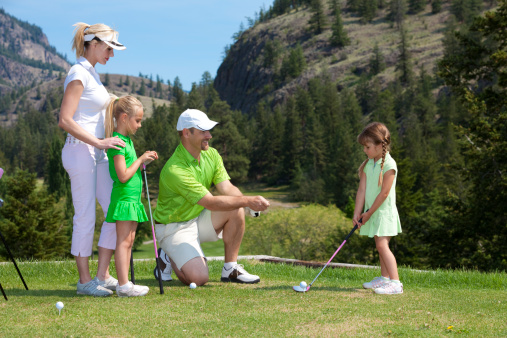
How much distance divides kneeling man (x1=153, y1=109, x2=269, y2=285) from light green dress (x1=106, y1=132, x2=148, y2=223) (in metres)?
0.62

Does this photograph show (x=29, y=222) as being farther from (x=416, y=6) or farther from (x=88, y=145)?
(x=416, y=6)

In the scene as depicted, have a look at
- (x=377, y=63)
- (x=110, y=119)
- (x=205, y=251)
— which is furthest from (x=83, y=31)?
(x=377, y=63)

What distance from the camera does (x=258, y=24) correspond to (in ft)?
589

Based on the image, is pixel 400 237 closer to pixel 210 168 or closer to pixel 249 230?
pixel 249 230

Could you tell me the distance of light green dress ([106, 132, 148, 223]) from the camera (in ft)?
17.0

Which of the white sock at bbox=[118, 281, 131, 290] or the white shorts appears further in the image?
the white shorts

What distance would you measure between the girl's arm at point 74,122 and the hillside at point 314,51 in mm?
113114

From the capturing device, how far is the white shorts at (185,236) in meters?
6.05

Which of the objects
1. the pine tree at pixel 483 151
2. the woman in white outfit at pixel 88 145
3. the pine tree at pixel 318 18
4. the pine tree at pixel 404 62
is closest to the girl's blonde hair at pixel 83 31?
the woman in white outfit at pixel 88 145

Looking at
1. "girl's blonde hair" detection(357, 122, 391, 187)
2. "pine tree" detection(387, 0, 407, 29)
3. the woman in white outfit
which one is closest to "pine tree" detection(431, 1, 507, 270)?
"girl's blonde hair" detection(357, 122, 391, 187)

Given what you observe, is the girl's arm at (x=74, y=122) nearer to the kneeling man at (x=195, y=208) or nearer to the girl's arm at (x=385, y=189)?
the kneeling man at (x=195, y=208)

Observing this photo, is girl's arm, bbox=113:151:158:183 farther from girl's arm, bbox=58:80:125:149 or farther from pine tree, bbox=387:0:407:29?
pine tree, bbox=387:0:407:29

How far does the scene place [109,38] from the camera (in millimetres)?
5441

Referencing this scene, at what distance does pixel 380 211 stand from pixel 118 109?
3.15 meters
